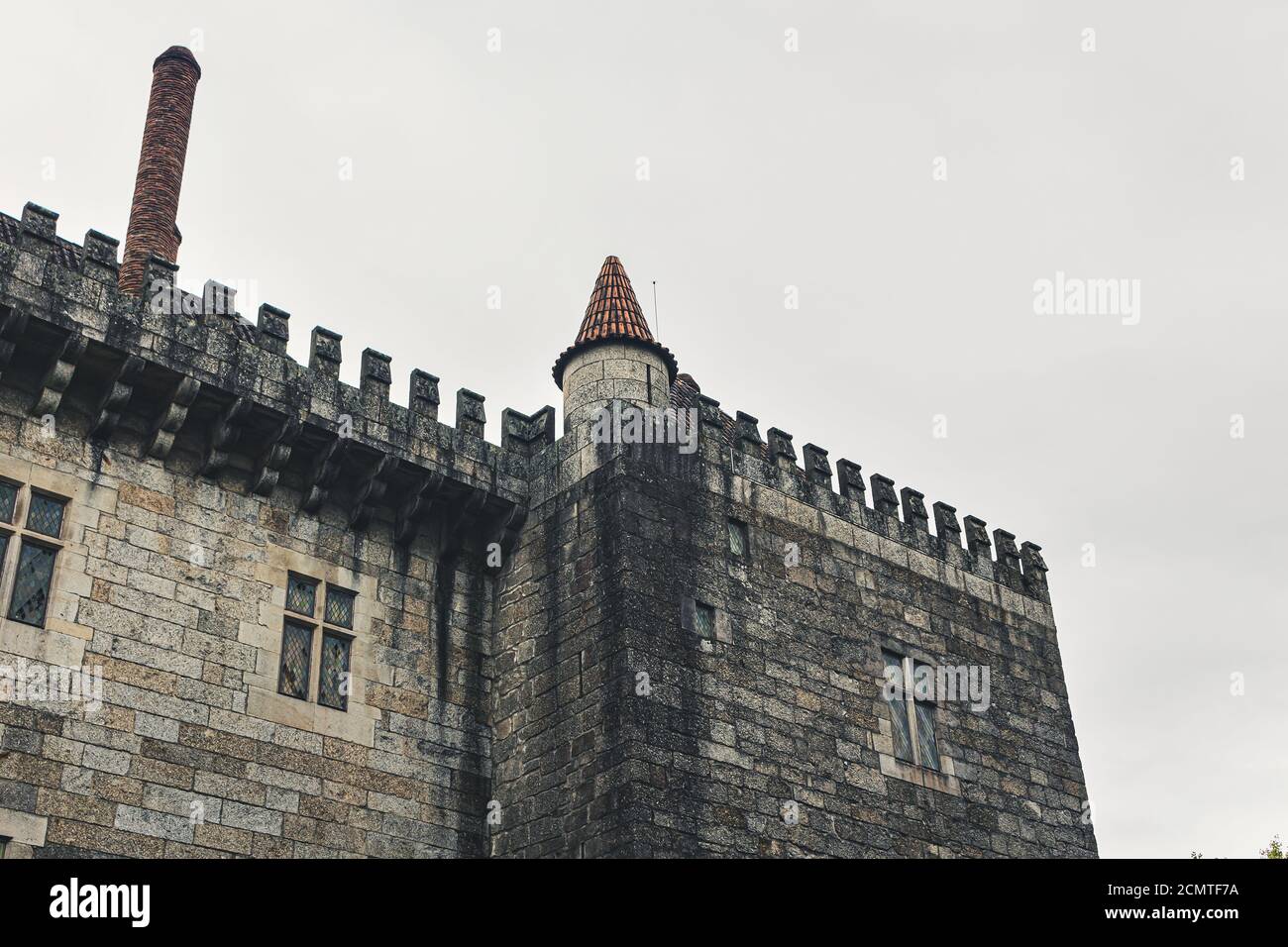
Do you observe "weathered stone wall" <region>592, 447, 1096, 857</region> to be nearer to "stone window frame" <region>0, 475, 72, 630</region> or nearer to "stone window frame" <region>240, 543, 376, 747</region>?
"stone window frame" <region>240, 543, 376, 747</region>

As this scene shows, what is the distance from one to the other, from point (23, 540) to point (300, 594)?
114 inches

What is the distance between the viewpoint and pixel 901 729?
16.8m

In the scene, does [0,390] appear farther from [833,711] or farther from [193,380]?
[833,711]

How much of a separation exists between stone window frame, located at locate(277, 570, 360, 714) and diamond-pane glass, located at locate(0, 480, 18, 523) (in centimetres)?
280

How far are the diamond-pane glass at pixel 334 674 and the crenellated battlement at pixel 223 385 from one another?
4.87 feet

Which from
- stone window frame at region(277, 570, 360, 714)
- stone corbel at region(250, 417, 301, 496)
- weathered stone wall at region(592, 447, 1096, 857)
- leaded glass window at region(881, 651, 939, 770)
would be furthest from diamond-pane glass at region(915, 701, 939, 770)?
stone corbel at region(250, 417, 301, 496)

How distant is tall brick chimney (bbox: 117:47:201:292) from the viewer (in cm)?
2045

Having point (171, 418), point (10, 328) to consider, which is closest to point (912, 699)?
point (171, 418)

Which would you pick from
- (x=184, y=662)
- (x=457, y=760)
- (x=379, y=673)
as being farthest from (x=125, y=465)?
(x=457, y=760)

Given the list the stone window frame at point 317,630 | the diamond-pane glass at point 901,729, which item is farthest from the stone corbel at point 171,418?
the diamond-pane glass at point 901,729

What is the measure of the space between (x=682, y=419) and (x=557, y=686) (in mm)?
3710

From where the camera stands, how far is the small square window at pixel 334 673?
1447cm

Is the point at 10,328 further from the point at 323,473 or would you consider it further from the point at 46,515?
the point at 323,473

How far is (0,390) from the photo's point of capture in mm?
13398
